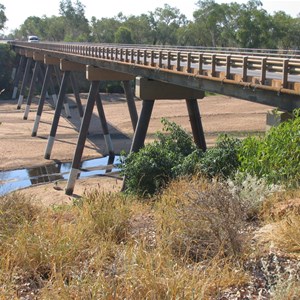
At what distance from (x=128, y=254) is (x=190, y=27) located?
9532 cm

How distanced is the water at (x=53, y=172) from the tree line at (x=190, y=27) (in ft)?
163

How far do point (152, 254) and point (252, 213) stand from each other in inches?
117

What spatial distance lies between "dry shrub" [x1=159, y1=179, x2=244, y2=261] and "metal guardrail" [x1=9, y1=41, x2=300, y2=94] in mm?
5979

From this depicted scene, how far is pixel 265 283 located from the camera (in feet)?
18.2

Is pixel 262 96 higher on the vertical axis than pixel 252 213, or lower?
higher

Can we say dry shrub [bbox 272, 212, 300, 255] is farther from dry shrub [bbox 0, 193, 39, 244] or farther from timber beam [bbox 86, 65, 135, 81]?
timber beam [bbox 86, 65, 135, 81]

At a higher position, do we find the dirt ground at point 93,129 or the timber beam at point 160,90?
the timber beam at point 160,90

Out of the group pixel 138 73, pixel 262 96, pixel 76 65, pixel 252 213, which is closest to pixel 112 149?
pixel 76 65

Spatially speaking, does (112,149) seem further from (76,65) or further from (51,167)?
(76,65)

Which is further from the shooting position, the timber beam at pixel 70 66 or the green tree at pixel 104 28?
the green tree at pixel 104 28

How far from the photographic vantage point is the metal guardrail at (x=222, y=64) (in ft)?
41.2

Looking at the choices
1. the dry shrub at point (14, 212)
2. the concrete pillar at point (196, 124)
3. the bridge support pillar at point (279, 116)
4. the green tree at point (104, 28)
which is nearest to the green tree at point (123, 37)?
the green tree at point (104, 28)

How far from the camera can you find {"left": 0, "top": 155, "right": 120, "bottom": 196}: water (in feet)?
90.4

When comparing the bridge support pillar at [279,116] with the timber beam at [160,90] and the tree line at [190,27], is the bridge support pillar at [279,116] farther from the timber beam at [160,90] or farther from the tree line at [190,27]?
the tree line at [190,27]
